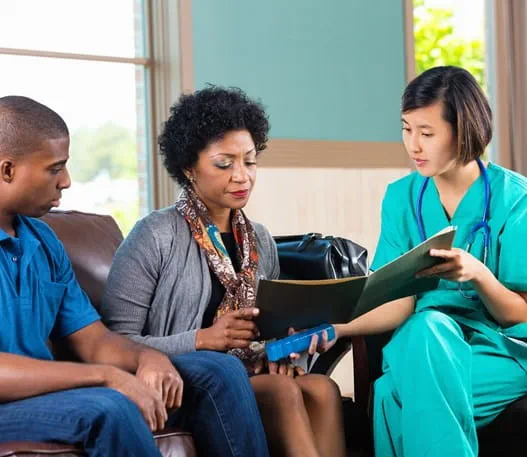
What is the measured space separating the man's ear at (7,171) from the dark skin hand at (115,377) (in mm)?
351

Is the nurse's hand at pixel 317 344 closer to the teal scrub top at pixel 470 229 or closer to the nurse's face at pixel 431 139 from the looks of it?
the teal scrub top at pixel 470 229

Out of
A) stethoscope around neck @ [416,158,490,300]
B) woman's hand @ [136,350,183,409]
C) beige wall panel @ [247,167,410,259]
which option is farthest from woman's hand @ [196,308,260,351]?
beige wall panel @ [247,167,410,259]

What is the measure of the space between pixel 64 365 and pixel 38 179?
373 millimetres

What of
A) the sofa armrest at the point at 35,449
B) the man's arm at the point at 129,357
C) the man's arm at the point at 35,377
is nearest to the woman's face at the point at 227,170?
the man's arm at the point at 129,357

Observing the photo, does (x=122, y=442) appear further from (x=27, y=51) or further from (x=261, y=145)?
(x=27, y=51)

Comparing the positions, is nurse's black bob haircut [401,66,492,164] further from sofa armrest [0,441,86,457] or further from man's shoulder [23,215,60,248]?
sofa armrest [0,441,86,457]

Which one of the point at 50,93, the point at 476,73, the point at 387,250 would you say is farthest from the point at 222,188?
the point at 476,73

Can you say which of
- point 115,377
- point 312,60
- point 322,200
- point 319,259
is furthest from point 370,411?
point 312,60

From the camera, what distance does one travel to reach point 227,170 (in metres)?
2.44

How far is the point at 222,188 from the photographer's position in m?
2.44

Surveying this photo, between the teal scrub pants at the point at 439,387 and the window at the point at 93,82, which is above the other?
the window at the point at 93,82

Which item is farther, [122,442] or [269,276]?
[269,276]

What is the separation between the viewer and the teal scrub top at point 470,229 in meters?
2.42

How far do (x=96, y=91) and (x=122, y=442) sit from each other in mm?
1982
